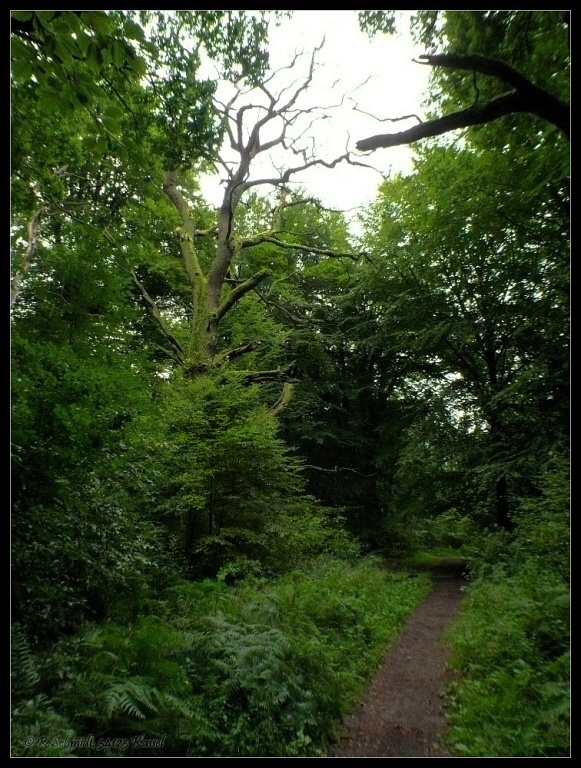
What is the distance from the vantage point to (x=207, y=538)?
27.5 ft

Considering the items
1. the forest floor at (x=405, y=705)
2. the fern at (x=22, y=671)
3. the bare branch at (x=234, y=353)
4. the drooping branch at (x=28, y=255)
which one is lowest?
the forest floor at (x=405, y=705)

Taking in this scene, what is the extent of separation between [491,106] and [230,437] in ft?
22.8

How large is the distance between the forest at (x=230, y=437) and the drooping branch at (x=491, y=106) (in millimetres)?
19

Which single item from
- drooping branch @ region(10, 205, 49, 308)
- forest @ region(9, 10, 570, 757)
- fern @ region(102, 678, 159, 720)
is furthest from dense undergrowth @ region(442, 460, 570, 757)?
drooping branch @ region(10, 205, 49, 308)

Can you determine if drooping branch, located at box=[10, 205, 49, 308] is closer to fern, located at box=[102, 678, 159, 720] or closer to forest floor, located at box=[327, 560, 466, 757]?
fern, located at box=[102, 678, 159, 720]

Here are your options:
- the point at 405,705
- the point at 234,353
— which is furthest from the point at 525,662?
the point at 234,353

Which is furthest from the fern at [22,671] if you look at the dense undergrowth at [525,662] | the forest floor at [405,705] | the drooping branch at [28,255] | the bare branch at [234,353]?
the bare branch at [234,353]

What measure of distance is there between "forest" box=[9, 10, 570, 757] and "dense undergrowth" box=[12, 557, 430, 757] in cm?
2

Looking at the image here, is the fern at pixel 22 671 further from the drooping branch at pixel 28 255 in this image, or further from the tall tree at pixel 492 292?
the tall tree at pixel 492 292

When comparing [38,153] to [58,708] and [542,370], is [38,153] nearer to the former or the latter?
[58,708]

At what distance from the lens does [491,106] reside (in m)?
3.54

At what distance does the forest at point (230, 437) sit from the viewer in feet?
11.3
